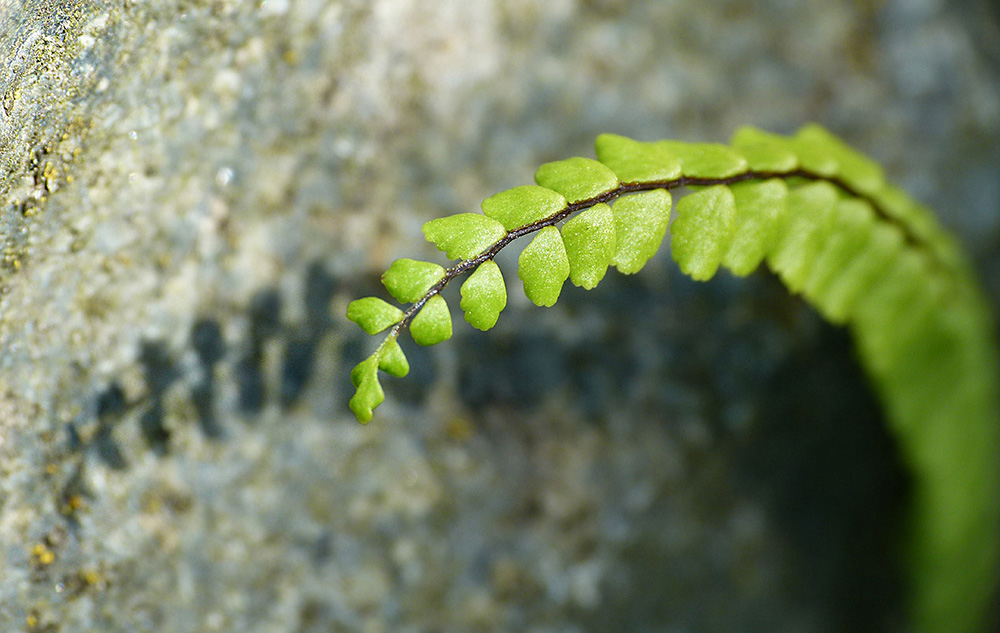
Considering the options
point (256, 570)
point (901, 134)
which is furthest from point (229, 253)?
point (901, 134)

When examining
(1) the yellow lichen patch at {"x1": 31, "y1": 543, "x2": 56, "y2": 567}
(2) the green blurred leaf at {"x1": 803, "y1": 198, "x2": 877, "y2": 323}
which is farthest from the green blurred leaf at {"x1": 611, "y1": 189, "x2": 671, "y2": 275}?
(1) the yellow lichen patch at {"x1": 31, "y1": 543, "x2": 56, "y2": 567}

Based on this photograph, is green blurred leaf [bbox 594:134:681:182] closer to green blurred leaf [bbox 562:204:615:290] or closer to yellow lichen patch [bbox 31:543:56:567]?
green blurred leaf [bbox 562:204:615:290]

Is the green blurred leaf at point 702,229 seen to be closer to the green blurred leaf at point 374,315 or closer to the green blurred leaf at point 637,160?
the green blurred leaf at point 637,160

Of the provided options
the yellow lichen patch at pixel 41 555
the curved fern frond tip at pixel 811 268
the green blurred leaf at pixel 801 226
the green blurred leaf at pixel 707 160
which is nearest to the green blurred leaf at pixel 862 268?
the curved fern frond tip at pixel 811 268

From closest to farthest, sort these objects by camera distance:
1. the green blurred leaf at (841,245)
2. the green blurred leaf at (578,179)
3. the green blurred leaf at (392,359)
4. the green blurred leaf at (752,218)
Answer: the green blurred leaf at (392,359), the green blurred leaf at (578,179), the green blurred leaf at (752,218), the green blurred leaf at (841,245)

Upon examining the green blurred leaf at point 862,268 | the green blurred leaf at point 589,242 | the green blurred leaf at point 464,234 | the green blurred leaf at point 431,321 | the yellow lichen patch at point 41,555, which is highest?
the green blurred leaf at point 464,234

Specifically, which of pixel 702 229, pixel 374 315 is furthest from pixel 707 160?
pixel 374 315

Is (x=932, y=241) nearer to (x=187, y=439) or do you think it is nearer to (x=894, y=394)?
(x=894, y=394)

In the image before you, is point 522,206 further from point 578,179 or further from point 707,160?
point 707,160
